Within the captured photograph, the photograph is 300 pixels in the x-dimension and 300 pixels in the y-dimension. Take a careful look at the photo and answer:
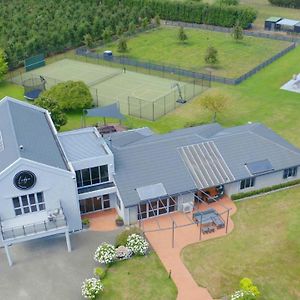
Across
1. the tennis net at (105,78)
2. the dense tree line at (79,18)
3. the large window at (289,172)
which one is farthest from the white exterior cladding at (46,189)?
the dense tree line at (79,18)

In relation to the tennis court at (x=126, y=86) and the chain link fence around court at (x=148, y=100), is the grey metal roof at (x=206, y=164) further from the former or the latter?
the tennis court at (x=126, y=86)

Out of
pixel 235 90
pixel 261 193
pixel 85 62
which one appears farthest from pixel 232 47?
pixel 261 193

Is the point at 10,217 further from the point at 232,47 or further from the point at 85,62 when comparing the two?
the point at 232,47

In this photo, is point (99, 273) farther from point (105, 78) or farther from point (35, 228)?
point (105, 78)

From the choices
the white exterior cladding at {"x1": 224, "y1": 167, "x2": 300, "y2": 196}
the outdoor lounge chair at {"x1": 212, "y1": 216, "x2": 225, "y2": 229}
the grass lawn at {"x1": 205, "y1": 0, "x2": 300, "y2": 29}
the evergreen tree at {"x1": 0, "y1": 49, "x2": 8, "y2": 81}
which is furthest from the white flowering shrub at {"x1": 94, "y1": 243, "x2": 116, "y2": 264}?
the grass lawn at {"x1": 205, "y1": 0, "x2": 300, "y2": 29}

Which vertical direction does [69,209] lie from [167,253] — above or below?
above

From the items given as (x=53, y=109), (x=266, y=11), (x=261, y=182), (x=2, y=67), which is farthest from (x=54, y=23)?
(x=261, y=182)
